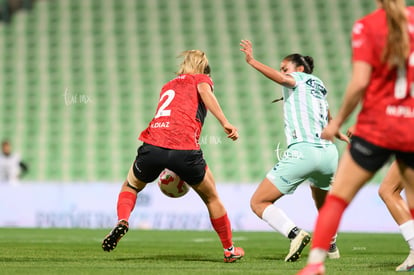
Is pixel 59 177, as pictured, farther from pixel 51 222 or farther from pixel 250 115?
pixel 250 115

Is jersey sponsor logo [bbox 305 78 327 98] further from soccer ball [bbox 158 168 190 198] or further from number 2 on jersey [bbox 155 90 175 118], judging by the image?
soccer ball [bbox 158 168 190 198]

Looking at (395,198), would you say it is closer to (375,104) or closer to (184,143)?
(184,143)

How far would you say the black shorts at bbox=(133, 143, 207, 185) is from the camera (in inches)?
267

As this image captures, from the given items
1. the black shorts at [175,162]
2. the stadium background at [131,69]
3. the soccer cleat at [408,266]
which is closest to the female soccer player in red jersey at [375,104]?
the soccer cleat at [408,266]

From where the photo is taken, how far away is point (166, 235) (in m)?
11.9

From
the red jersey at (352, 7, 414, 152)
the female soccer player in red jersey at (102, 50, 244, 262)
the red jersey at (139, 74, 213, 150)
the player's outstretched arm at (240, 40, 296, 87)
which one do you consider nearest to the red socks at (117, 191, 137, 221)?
the female soccer player in red jersey at (102, 50, 244, 262)

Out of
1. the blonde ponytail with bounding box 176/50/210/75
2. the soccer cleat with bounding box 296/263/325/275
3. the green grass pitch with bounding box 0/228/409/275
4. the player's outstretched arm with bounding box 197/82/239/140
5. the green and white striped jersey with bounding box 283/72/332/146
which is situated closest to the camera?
the soccer cleat with bounding box 296/263/325/275

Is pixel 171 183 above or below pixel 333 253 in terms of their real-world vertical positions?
above

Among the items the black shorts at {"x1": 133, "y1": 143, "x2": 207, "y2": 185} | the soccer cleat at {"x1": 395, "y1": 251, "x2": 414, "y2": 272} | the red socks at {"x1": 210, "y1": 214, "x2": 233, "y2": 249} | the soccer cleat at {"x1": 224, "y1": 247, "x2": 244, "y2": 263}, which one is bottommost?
the soccer cleat at {"x1": 224, "y1": 247, "x2": 244, "y2": 263}

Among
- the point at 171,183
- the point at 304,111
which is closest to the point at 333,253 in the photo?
the point at 304,111

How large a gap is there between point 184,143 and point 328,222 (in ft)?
8.09

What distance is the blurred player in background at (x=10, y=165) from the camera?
52.1 ft

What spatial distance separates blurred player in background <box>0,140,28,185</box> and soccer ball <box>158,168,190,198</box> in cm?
900

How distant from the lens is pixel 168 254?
26.7 ft
